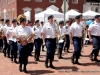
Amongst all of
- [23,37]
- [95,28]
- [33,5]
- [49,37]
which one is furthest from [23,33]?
[33,5]

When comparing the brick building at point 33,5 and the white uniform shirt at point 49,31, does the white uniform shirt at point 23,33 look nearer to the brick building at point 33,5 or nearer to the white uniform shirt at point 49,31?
the white uniform shirt at point 49,31

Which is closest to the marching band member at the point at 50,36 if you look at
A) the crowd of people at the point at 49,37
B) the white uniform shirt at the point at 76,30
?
the crowd of people at the point at 49,37

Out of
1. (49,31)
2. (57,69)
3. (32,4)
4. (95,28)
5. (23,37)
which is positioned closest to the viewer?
(23,37)

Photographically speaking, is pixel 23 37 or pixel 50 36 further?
pixel 50 36

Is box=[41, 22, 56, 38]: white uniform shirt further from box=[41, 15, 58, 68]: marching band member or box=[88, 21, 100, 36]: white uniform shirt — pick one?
box=[88, 21, 100, 36]: white uniform shirt

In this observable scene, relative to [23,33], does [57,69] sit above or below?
below

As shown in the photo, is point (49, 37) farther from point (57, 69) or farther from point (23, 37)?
point (57, 69)

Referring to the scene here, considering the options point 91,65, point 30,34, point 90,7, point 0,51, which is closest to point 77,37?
point 91,65

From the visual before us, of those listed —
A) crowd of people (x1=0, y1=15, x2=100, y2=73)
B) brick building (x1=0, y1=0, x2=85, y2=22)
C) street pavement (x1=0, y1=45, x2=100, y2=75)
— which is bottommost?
street pavement (x1=0, y1=45, x2=100, y2=75)

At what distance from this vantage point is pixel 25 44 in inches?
330

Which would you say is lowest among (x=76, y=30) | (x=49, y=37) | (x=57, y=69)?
(x=57, y=69)

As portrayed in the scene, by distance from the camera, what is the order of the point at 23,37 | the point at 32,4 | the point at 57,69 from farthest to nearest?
the point at 32,4, the point at 57,69, the point at 23,37

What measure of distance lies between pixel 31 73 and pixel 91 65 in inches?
110

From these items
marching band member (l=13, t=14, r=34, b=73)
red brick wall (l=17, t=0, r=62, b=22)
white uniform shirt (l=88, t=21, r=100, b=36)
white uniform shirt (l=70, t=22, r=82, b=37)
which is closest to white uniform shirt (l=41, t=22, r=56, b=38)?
marching band member (l=13, t=14, r=34, b=73)
